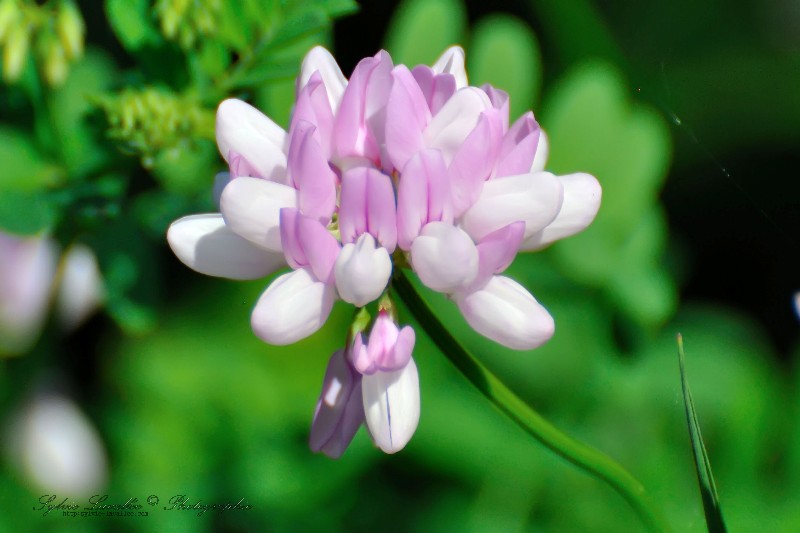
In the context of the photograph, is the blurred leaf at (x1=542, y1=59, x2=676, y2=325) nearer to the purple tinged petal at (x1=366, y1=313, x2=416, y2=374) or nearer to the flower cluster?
the flower cluster

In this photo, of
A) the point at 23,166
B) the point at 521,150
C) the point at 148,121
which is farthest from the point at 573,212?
the point at 23,166

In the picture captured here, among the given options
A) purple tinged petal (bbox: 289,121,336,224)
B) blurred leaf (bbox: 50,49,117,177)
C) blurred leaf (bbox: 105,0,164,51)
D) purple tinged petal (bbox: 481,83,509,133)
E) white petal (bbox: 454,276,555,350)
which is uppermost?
purple tinged petal (bbox: 481,83,509,133)

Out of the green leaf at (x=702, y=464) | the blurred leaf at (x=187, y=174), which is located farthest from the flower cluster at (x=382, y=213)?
the blurred leaf at (x=187, y=174)

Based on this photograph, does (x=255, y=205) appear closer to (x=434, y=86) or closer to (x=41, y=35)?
(x=434, y=86)

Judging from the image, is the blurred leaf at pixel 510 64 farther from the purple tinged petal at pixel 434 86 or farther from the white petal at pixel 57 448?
the white petal at pixel 57 448

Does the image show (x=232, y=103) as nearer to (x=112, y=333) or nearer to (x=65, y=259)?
(x=65, y=259)

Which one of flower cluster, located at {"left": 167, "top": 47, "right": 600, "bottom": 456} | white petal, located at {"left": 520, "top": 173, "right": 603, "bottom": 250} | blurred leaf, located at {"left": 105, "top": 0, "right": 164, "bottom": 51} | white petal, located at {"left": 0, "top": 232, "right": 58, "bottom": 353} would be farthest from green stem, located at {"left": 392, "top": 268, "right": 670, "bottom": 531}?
white petal, located at {"left": 0, "top": 232, "right": 58, "bottom": 353}

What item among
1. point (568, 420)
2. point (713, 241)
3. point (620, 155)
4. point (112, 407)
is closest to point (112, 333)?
point (112, 407)
